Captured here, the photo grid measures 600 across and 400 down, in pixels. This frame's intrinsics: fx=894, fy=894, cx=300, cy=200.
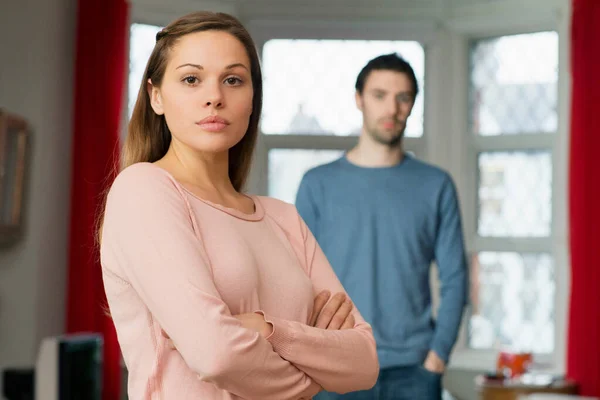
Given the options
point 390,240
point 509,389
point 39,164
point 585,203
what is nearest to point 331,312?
point 390,240

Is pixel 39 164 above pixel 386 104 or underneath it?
underneath

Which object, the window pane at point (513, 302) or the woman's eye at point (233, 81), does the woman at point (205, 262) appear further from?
the window pane at point (513, 302)

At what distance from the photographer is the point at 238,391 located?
128 cm

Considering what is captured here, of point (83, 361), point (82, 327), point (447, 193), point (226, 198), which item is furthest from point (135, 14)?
point (226, 198)

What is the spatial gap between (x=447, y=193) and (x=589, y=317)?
2000 millimetres

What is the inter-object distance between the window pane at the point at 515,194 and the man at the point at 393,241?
7.56ft

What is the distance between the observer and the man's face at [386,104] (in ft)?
10.8

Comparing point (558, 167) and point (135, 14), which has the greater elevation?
point (135, 14)

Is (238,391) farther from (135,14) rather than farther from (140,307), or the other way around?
(135,14)

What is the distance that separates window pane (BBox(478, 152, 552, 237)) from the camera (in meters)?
5.45

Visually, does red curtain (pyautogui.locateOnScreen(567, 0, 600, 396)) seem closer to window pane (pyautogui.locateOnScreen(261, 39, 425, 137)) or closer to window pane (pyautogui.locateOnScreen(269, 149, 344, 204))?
window pane (pyautogui.locateOnScreen(261, 39, 425, 137))

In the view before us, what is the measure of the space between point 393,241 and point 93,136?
244 cm

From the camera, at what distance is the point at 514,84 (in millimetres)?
5516

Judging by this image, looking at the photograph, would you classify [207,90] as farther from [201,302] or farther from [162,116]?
[201,302]
